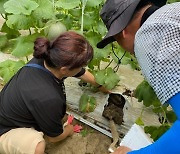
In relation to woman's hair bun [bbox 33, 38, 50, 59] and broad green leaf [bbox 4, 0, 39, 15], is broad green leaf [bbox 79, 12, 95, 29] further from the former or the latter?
woman's hair bun [bbox 33, 38, 50, 59]

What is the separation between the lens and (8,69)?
2516 mm

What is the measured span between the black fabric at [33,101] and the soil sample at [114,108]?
42cm

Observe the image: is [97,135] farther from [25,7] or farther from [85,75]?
[25,7]

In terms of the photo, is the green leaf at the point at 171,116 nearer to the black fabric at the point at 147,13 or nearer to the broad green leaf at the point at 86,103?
the broad green leaf at the point at 86,103

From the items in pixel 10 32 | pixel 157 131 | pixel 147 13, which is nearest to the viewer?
pixel 147 13

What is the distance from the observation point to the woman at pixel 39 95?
1.99 meters

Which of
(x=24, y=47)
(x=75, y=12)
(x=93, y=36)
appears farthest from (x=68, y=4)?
(x=24, y=47)

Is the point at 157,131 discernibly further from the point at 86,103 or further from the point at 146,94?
the point at 86,103

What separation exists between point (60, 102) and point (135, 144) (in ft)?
1.51

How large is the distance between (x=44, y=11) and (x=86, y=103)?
685 millimetres

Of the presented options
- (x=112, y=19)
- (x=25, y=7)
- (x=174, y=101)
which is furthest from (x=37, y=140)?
(x=174, y=101)

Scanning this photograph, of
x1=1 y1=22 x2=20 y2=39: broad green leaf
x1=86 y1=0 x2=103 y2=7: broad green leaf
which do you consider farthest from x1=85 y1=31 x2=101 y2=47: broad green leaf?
x1=1 y1=22 x2=20 y2=39: broad green leaf

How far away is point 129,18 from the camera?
4.84ft

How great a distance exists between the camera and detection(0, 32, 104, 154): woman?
1.99 meters
